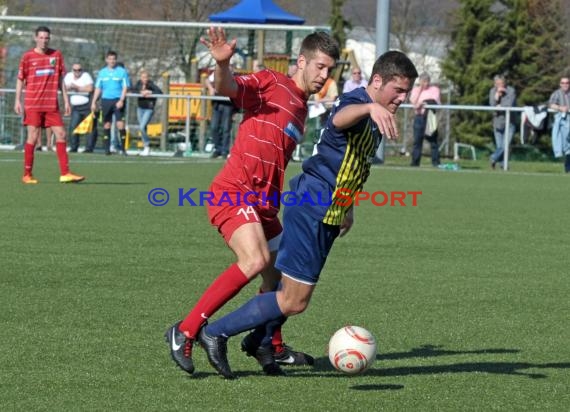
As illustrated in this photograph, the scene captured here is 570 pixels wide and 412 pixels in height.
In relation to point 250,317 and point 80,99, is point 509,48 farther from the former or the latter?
point 250,317

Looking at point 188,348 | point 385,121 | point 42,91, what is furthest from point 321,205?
point 42,91

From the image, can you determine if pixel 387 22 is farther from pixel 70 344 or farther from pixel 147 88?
pixel 70 344

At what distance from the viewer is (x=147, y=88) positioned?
24344 millimetres

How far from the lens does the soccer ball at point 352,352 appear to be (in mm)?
5793

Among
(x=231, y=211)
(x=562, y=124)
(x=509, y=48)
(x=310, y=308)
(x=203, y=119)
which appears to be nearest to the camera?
(x=231, y=211)

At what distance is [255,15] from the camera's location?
27.7m

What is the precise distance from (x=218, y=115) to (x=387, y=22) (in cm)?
365

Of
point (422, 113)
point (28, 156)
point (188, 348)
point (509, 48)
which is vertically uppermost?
point (509, 48)

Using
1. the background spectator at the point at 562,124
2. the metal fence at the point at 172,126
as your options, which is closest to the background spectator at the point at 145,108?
the metal fence at the point at 172,126

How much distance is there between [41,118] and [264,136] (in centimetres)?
970

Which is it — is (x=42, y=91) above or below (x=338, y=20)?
below

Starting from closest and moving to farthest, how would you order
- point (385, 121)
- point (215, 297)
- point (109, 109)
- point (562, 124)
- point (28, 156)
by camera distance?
point (385, 121)
point (215, 297)
point (28, 156)
point (562, 124)
point (109, 109)

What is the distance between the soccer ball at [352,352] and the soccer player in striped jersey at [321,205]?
261 mm

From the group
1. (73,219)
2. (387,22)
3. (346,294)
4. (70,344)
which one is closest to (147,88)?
(387,22)
